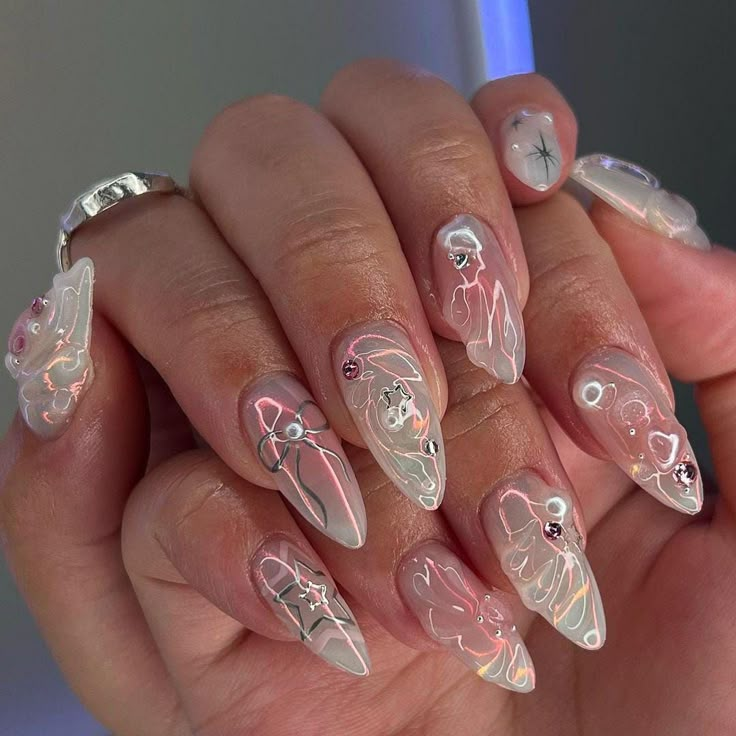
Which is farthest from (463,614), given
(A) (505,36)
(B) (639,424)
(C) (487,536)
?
(A) (505,36)

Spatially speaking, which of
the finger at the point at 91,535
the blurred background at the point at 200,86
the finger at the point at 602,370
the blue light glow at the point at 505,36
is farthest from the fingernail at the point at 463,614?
the blue light glow at the point at 505,36

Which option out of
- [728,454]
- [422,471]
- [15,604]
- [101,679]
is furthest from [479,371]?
[15,604]

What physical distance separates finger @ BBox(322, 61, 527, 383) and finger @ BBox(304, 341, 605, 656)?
0.04m

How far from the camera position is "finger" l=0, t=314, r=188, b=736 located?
1.71 ft

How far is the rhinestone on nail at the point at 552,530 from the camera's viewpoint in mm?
443

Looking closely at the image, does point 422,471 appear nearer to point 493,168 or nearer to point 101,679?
point 493,168

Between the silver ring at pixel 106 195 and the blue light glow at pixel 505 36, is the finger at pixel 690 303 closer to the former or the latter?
the silver ring at pixel 106 195

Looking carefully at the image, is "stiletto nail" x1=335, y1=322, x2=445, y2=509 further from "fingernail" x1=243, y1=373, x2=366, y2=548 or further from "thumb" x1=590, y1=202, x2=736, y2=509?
"thumb" x1=590, y1=202, x2=736, y2=509

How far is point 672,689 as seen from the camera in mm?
551

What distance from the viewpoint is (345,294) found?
437 millimetres

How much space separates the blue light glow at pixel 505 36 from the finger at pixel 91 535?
3.38ft

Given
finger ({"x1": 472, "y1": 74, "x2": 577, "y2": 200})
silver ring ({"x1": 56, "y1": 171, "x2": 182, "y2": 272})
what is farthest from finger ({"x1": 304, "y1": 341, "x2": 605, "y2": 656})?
silver ring ({"x1": 56, "y1": 171, "x2": 182, "y2": 272})

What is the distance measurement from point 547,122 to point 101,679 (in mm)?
590

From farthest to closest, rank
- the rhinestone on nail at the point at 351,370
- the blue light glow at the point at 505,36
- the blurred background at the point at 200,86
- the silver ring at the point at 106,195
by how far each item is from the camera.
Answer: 1. the blue light glow at the point at 505,36
2. the blurred background at the point at 200,86
3. the silver ring at the point at 106,195
4. the rhinestone on nail at the point at 351,370
